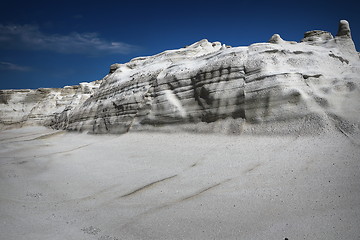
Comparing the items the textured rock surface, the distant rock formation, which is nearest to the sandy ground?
the distant rock formation

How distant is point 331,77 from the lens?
16.3ft

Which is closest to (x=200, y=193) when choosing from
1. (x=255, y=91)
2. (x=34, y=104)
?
Result: (x=255, y=91)

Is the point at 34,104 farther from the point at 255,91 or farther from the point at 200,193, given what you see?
the point at 200,193

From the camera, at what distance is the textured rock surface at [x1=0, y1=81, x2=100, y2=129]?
691 inches

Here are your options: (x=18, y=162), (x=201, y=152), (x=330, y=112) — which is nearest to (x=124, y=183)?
(x=201, y=152)

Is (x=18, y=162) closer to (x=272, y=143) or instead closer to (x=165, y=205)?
(x=165, y=205)

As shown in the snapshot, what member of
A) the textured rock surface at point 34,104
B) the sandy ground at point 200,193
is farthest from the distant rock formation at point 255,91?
the textured rock surface at point 34,104

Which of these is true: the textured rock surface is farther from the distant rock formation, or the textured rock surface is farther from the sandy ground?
the sandy ground

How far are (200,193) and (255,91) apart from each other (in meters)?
2.96

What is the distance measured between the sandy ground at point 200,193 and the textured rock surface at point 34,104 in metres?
13.9

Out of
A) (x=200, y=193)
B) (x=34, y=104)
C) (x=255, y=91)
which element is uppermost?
(x=34, y=104)

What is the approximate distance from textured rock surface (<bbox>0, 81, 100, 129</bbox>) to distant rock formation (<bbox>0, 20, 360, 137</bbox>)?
11.0 metres

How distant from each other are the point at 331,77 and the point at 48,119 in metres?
17.7

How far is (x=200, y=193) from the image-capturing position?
114 inches
